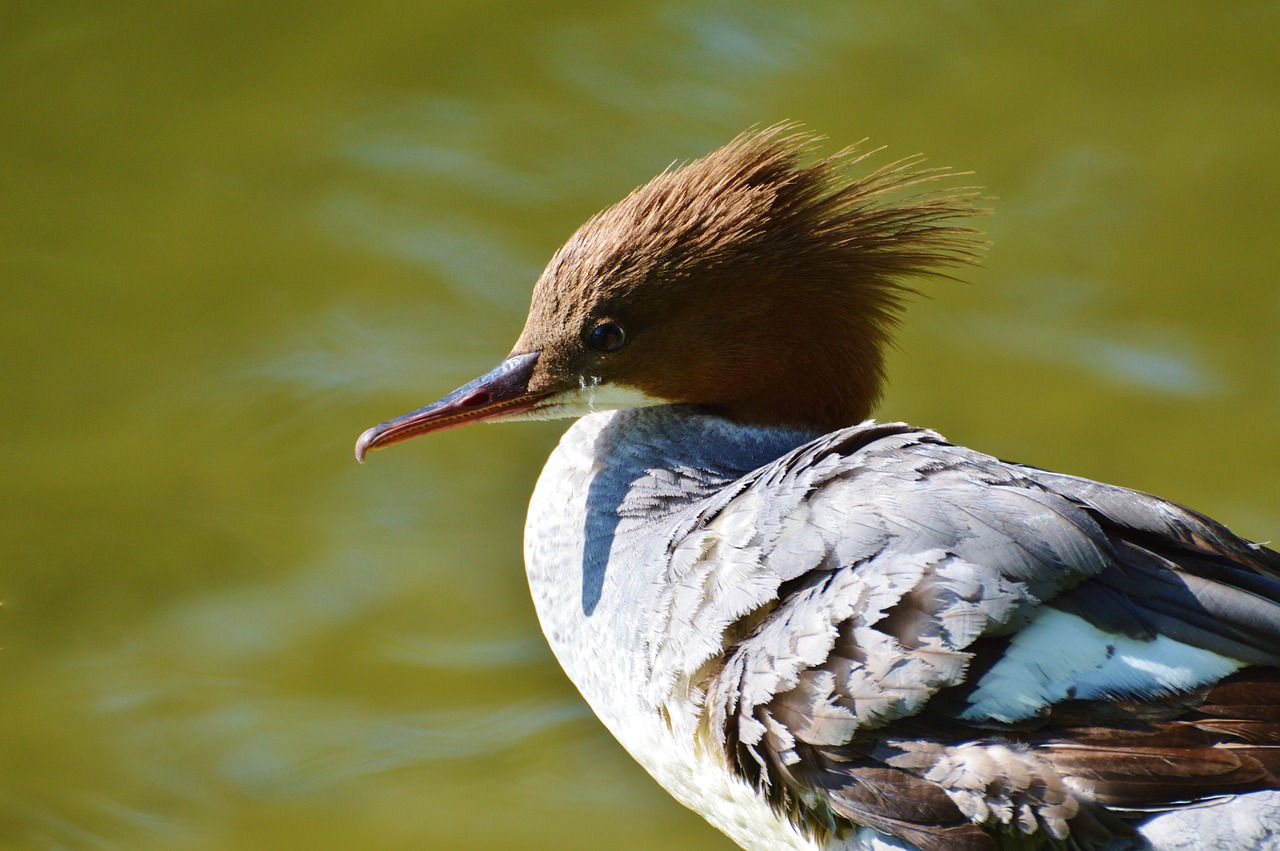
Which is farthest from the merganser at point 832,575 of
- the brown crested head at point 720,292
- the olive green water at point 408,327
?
the olive green water at point 408,327

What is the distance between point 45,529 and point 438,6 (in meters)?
3.10

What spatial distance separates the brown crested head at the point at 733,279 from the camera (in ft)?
11.8

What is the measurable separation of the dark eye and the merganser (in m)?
0.01

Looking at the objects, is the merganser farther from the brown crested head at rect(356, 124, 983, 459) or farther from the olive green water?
the olive green water

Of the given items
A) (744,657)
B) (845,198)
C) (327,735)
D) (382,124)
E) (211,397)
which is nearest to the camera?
(744,657)

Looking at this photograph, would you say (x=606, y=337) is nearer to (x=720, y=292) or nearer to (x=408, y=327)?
(x=720, y=292)

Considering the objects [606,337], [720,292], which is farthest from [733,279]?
[606,337]

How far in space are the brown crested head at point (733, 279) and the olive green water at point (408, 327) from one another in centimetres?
114

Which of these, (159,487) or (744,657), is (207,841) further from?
(744,657)

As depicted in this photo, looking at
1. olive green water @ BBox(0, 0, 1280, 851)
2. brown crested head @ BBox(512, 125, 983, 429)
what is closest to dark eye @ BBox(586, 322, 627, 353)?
brown crested head @ BBox(512, 125, 983, 429)

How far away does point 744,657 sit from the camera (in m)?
3.18

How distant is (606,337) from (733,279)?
38 cm

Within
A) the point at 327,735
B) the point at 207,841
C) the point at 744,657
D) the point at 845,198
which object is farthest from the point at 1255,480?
the point at 207,841

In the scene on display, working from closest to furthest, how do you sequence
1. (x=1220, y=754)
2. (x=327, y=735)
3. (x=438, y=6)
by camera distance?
(x=1220, y=754)
(x=327, y=735)
(x=438, y=6)
